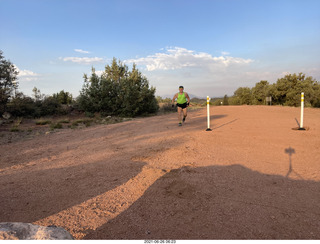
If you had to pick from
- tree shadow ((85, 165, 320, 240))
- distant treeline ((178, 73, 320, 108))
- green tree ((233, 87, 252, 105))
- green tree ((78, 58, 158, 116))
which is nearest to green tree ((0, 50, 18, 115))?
green tree ((78, 58, 158, 116))

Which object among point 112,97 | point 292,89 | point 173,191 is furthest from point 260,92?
point 173,191

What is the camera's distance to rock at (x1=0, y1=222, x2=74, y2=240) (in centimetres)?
171

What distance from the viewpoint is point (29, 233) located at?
1768 mm

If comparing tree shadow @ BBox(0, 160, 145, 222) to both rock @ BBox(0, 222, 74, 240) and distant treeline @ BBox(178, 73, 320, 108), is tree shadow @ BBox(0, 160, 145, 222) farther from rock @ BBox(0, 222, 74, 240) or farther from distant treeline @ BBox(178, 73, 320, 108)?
distant treeline @ BBox(178, 73, 320, 108)

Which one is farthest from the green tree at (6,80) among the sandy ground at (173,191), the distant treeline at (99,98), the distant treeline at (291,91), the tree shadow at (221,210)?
the distant treeline at (291,91)

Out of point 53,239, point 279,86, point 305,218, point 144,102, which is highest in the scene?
point 279,86

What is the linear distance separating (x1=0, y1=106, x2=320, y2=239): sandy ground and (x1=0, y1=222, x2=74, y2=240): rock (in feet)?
2.66

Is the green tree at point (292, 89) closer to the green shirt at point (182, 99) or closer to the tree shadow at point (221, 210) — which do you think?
the green shirt at point (182, 99)

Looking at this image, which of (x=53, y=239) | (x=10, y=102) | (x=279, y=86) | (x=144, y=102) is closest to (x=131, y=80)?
(x=144, y=102)

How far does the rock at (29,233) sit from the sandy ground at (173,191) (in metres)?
0.81

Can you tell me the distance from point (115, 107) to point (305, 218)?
2068cm

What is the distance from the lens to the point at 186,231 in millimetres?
2543

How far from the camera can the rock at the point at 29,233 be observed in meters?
1.71

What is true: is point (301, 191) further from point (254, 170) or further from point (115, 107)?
point (115, 107)
